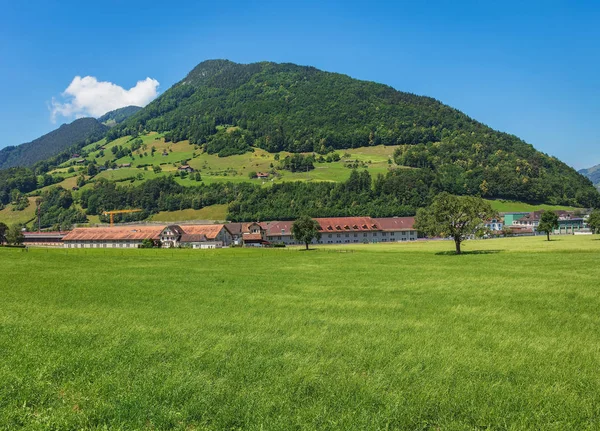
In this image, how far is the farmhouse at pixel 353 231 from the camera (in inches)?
5822

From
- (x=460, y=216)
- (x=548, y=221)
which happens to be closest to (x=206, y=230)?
(x=460, y=216)

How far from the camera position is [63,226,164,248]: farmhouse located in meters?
132

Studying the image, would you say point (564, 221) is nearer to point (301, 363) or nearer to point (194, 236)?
point (194, 236)

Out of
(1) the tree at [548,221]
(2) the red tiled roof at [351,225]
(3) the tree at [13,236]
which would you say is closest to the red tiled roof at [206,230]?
(2) the red tiled roof at [351,225]

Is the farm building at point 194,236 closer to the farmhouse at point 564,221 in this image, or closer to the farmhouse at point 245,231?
the farmhouse at point 245,231

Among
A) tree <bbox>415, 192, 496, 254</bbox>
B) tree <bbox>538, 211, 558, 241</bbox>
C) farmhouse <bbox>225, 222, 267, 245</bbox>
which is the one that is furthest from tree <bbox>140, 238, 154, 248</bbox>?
tree <bbox>538, 211, 558, 241</bbox>

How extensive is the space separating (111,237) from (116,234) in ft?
6.16

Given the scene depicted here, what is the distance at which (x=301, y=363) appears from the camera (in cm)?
1135

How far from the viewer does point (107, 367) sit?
36.3 ft

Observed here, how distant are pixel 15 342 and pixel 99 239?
136m

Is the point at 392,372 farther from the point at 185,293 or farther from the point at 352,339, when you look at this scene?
the point at 185,293

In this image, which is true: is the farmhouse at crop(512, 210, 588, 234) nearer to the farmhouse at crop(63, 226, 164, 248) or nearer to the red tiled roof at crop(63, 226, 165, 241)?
the red tiled roof at crop(63, 226, 165, 241)

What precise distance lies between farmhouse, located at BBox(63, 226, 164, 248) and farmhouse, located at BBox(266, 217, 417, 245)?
3947 cm

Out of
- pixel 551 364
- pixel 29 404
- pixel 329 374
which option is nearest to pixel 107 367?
pixel 29 404
